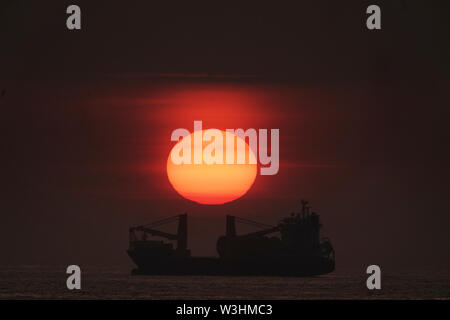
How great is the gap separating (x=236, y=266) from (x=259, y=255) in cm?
475

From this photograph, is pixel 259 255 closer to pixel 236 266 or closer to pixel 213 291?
pixel 236 266

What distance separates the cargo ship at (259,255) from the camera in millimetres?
150125

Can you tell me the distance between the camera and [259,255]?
497ft

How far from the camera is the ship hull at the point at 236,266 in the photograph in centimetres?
14988

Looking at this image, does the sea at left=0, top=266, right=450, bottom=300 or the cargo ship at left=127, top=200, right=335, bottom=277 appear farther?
the cargo ship at left=127, top=200, right=335, bottom=277

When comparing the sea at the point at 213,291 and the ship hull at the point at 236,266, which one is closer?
the sea at the point at 213,291

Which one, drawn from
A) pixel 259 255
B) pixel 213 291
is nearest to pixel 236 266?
pixel 259 255

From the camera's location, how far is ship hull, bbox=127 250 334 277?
14988 centimetres

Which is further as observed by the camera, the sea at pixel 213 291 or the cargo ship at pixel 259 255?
the cargo ship at pixel 259 255
